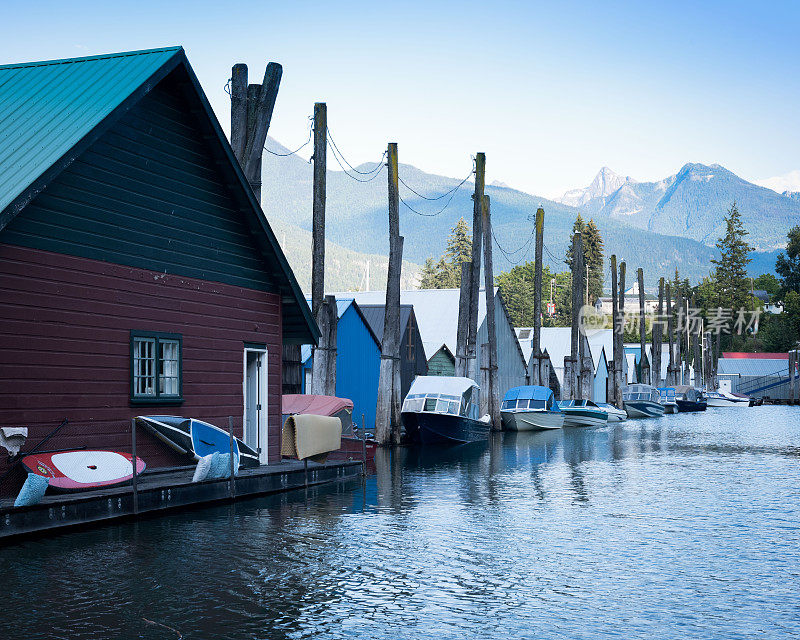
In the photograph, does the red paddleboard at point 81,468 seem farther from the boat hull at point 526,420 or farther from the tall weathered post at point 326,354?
the boat hull at point 526,420

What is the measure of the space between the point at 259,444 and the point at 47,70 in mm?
9557

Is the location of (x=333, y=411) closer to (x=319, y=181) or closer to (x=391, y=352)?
(x=319, y=181)

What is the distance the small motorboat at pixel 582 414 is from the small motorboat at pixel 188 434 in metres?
42.2

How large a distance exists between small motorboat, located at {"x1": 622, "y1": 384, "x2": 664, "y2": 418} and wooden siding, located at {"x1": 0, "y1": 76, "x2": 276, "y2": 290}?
59558 millimetres

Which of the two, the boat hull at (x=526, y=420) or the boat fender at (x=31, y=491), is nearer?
the boat fender at (x=31, y=491)

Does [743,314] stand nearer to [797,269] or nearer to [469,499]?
[797,269]

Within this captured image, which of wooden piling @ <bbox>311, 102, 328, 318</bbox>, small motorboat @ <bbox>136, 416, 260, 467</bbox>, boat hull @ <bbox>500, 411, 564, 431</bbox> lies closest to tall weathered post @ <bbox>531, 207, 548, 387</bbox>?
boat hull @ <bbox>500, 411, 564, 431</bbox>

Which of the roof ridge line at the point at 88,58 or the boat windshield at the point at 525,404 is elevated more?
the roof ridge line at the point at 88,58

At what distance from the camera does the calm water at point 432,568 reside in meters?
10.8

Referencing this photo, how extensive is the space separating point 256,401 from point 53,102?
830 cm

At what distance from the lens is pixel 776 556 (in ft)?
50.5

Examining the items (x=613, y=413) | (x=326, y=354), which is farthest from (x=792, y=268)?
(x=326, y=354)

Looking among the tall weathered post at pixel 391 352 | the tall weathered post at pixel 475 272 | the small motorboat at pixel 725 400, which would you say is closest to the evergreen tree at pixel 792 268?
the small motorboat at pixel 725 400

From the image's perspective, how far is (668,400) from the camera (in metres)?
87.8
